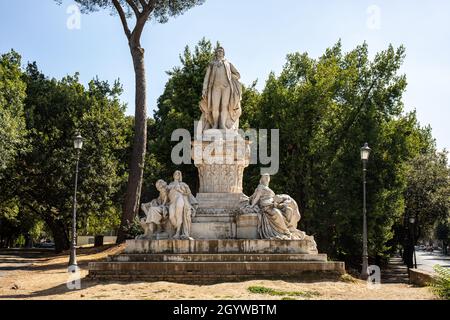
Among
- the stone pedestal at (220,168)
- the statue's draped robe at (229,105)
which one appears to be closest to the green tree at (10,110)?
the statue's draped robe at (229,105)

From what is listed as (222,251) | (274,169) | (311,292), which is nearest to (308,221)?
(274,169)

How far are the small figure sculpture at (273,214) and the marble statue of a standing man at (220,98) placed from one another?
9.30 ft

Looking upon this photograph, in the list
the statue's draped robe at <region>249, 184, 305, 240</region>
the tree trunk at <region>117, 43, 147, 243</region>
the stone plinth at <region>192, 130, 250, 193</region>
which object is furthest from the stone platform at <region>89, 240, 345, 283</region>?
the tree trunk at <region>117, 43, 147, 243</region>

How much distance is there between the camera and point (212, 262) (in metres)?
14.1

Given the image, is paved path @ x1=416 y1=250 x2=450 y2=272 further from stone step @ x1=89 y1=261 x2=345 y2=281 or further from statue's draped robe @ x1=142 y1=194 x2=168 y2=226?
statue's draped robe @ x1=142 y1=194 x2=168 y2=226

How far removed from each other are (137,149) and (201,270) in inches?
544

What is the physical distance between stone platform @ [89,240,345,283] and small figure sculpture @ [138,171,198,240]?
525mm

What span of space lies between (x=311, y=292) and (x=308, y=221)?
15826 millimetres

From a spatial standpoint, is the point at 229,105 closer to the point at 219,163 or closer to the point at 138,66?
the point at 219,163

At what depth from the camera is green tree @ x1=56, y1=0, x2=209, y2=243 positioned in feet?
86.2

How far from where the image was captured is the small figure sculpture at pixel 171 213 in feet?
51.0

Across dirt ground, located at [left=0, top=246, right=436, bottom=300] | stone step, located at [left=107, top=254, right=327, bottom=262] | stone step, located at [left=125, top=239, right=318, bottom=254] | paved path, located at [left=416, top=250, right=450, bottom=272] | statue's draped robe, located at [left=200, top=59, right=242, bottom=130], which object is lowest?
paved path, located at [left=416, top=250, right=450, bottom=272]

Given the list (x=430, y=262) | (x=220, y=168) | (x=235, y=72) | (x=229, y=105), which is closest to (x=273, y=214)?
(x=220, y=168)

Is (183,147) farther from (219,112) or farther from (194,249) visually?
(194,249)
